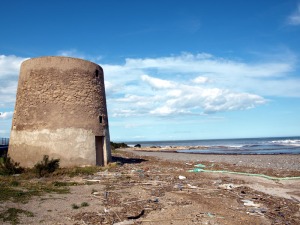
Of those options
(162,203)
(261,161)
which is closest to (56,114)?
(162,203)

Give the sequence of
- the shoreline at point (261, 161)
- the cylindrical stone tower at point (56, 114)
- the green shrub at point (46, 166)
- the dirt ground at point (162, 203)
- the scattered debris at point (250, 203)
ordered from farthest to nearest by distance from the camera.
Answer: the shoreline at point (261, 161), the cylindrical stone tower at point (56, 114), the green shrub at point (46, 166), the scattered debris at point (250, 203), the dirt ground at point (162, 203)

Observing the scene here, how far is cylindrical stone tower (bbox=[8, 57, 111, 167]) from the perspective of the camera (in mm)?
14078

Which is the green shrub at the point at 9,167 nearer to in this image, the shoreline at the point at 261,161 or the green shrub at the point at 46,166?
the green shrub at the point at 46,166

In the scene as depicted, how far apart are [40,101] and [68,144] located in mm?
2563

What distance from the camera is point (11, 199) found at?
27.5 ft

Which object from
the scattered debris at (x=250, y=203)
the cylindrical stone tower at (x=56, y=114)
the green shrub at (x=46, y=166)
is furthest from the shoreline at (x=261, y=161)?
the green shrub at (x=46, y=166)

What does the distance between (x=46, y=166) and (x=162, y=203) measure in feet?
22.2

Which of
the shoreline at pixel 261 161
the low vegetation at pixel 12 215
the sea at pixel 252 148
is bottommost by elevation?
the low vegetation at pixel 12 215

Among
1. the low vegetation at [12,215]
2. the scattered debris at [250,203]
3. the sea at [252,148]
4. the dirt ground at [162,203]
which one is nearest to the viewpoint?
the low vegetation at [12,215]

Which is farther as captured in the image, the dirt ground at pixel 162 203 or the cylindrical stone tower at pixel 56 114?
the cylindrical stone tower at pixel 56 114

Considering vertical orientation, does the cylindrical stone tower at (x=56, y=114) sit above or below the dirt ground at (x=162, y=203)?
above

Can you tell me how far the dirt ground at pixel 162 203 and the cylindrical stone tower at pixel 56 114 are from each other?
230 cm

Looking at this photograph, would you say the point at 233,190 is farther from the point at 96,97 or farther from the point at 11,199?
the point at 96,97

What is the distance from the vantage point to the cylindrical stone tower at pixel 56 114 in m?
14.1
